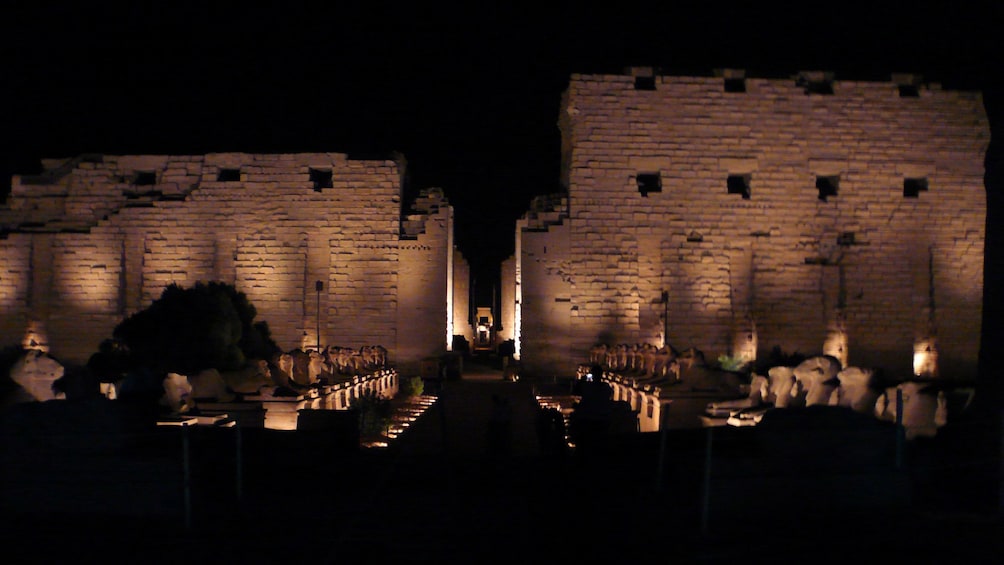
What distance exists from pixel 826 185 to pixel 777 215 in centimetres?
211

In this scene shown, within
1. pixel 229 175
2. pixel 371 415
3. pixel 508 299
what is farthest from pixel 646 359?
pixel 508 299

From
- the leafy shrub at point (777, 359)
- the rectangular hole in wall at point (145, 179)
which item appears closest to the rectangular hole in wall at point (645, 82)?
the leafy shrub at point (777, 359)

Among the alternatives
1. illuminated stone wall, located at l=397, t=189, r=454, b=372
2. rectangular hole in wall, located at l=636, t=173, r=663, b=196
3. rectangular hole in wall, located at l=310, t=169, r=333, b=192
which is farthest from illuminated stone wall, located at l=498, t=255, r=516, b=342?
rectangular hole in wall, located at l=310, t=169, r=333, b=192

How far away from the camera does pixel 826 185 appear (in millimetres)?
28141

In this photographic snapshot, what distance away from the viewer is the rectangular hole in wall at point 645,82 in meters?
27.0

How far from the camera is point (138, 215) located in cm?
2800

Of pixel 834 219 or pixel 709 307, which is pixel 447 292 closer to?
pixel 709 307

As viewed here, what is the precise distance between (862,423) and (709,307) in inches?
826

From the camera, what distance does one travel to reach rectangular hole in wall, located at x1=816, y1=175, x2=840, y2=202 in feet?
90.8

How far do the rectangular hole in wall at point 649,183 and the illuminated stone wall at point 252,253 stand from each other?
5.56 meters

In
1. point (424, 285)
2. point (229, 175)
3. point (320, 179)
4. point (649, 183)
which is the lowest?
point (424, 285)

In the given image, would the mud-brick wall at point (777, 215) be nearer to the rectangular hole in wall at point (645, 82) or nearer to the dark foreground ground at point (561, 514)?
the rectangular hole in wall at point (645, 82)

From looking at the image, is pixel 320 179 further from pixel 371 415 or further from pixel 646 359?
pixel 371 415

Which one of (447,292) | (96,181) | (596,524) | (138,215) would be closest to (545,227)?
(447,292)
